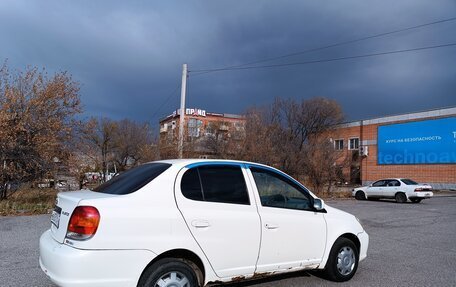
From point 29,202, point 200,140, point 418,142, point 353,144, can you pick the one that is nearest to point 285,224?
point 29,202

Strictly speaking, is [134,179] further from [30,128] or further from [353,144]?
[353,144]

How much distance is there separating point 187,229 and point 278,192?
157 cm

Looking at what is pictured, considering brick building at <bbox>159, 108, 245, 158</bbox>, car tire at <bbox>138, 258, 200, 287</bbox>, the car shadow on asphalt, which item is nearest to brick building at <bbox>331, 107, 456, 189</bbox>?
brick building at <bbox>159, 108, 245, 158</bbox>

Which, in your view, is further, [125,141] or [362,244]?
[125,141]

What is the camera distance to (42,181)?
16.7 m

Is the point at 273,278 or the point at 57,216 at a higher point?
the point at 57,216

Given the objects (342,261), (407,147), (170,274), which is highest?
(407,147)

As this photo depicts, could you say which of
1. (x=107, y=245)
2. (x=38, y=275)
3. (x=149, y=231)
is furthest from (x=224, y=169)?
(x=38, y=275)

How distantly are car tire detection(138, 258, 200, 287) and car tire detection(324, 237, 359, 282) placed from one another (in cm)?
223

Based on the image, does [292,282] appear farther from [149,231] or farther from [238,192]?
[149,231]

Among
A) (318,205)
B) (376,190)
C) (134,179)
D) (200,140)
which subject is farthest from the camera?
(376,190)

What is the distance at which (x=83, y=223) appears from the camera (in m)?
4.10

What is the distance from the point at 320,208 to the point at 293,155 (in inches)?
874

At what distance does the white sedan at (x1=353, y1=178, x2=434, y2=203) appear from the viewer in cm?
2323
